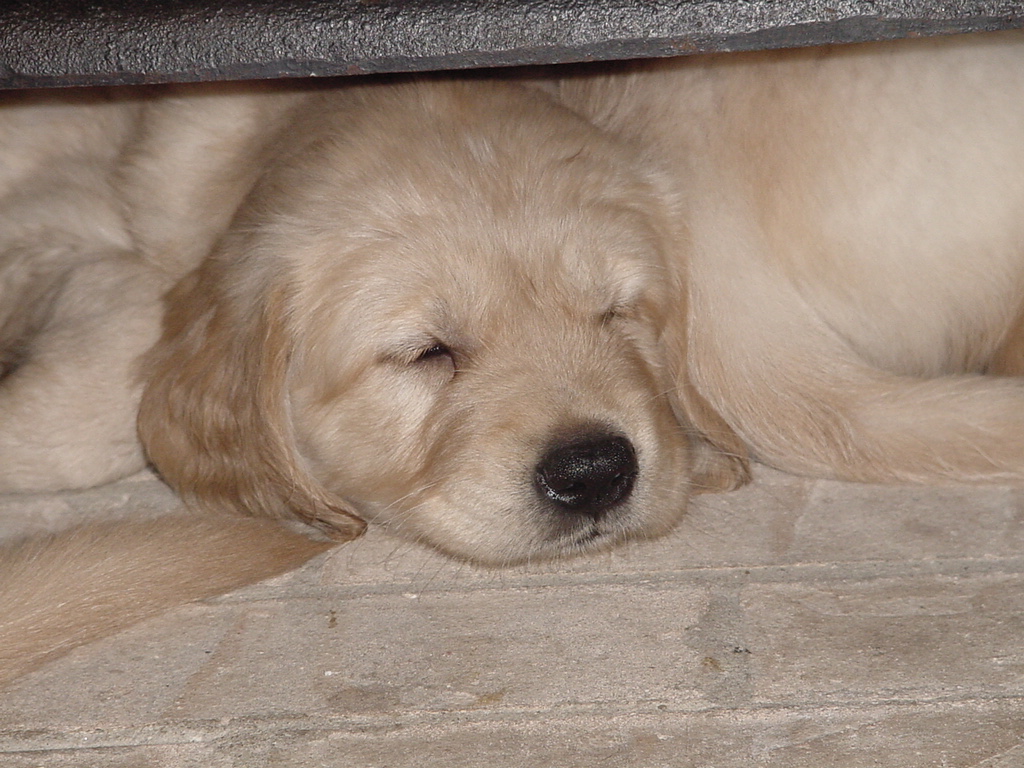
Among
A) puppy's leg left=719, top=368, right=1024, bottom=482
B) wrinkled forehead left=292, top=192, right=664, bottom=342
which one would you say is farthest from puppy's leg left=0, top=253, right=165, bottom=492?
puppy's leg left=719, top=368, right=1024, bottom=482

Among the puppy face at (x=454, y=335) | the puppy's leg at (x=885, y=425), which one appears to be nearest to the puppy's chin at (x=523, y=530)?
the puppy face at (x=454, y=335)

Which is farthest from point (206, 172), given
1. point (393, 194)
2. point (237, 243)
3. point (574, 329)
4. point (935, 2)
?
point (935, 2)

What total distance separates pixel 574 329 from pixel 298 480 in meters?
0.75

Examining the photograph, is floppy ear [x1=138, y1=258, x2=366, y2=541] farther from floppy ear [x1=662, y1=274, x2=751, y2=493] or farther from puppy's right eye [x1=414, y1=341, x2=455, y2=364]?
floppy ear [x1=662, y1=274, x2=751, y2=493]

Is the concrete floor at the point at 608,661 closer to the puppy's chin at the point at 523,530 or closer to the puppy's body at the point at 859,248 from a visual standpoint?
the puppy's chin at the point at 523,530

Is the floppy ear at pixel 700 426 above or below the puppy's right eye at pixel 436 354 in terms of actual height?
below

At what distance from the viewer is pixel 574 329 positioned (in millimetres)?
2721

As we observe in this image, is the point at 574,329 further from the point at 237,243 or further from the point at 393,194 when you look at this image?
the point at 237,243

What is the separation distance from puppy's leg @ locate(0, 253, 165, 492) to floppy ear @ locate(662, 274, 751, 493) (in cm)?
137

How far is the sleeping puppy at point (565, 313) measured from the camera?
2629 mm

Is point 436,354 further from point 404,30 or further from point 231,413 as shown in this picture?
point 404,30

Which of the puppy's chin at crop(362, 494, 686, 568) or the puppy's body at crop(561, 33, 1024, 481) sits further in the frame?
the puppy's body at crop(561, 33, 1024, 481)

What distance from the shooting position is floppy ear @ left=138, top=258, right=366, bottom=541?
9.16ft

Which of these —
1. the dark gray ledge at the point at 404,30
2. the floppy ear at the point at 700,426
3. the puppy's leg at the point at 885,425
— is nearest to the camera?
the dark gray ledge at the point at 404,30
